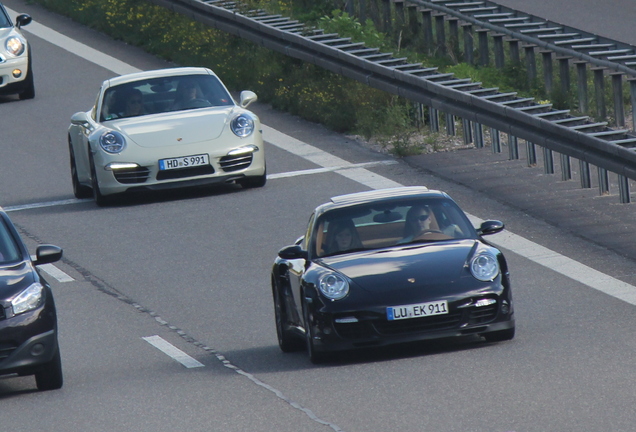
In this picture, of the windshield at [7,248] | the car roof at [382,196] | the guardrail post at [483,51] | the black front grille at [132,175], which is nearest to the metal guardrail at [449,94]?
the guardrail post at [483,51]

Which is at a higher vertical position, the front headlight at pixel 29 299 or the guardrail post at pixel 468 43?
the front headlight at pixel 29 299

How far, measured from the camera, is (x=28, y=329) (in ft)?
33.2

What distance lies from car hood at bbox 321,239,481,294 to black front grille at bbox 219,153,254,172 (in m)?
7.24

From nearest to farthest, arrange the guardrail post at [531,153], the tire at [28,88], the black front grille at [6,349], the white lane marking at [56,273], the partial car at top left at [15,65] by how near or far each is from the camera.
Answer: the black front grille at [6,349] → the white lane marking at [56,273] → the guardrail post at [531,153] → the partial car at top left at [15,65] → the tire at [28,88]

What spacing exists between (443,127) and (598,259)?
6.96 metres

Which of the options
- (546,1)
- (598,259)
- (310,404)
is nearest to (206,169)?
(598,259)

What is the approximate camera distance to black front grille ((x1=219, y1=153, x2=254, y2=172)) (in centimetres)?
1806

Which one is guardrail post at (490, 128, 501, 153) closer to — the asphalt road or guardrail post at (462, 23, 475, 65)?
the asphalt road

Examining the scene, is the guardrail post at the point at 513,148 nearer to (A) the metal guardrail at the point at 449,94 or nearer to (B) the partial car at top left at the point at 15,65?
(A) the metal guardrail at the point at 449,94

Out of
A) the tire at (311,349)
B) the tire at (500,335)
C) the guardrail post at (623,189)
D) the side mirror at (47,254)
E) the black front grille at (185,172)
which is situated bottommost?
the black front grille at (185,172)

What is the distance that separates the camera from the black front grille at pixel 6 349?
33.0ft

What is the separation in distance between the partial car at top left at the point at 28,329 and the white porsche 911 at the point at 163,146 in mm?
7562

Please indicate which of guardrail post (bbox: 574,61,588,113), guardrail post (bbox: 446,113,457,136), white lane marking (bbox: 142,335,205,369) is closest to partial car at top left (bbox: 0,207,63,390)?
white lane marking (bbox: 142,335,205,369)

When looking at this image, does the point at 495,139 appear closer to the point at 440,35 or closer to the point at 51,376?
the point at 440,35
